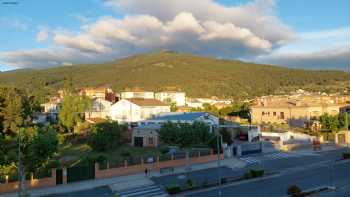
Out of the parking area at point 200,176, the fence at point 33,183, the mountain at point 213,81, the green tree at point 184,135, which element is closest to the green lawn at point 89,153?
the green tree at point 184,135

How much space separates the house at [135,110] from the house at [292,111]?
1941 centimetres

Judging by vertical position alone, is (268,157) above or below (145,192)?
above

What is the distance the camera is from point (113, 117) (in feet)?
259

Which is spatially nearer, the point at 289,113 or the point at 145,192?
the point at 145,192

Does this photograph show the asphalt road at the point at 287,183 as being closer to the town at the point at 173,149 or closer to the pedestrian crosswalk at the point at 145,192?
the town at the point at 173,149

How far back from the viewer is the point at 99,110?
89.2 m

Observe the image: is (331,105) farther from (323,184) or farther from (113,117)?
(323,184)

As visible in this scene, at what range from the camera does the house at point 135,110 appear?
73500 mm

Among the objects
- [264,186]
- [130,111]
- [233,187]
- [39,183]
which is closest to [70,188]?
[39,183]

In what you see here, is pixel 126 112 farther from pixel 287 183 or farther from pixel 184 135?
pixel 287 183

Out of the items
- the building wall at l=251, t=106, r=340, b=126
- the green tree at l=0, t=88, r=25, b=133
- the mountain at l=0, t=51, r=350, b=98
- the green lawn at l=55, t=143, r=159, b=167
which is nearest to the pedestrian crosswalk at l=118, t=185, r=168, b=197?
the green lawn at l=55, t=143, r=159, b=167

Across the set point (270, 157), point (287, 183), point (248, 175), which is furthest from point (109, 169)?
point (270, 157)

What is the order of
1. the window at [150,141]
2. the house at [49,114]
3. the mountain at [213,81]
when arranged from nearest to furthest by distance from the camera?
the window at [150,141] < the house at [49,114] < the mountain at [213,81]

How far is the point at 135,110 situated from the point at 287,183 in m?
47.2
